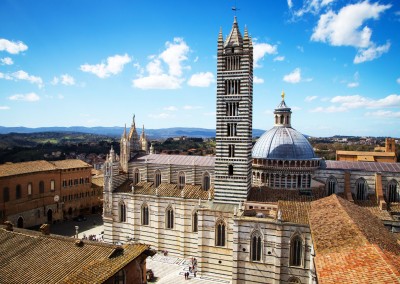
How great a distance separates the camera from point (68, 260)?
18.0 meters

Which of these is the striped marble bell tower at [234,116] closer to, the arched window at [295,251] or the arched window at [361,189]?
the arched window at [295,251]

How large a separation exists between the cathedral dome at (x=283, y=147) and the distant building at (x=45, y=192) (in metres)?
32.7

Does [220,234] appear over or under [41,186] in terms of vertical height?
under

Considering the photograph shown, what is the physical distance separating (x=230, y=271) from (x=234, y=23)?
86.1ft

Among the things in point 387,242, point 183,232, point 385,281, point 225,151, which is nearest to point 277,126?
point 225,151

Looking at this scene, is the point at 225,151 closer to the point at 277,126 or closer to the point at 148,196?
the point at 277,126

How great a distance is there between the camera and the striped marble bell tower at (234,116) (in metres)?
33.3

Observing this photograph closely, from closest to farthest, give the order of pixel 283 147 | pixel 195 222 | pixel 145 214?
pixel 283 147, pixel 195 222, pixel 145 214

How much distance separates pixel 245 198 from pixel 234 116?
871 cm

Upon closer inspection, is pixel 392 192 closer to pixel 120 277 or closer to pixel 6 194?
pixel 120 277

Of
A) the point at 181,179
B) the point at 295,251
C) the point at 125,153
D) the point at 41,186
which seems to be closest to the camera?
the point at 295,251

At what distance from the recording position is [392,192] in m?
34.9

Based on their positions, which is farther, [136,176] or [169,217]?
[136,176]

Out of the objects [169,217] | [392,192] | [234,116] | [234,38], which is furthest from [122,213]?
[392,192]
